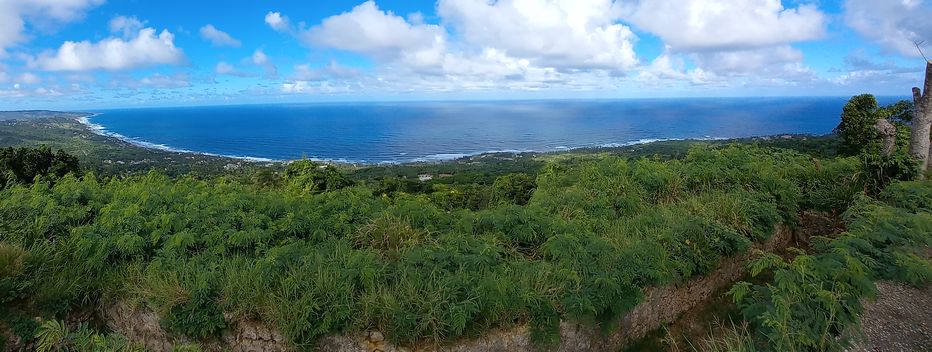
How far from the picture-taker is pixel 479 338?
3914mm

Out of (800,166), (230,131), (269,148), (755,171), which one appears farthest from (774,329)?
(230,131)

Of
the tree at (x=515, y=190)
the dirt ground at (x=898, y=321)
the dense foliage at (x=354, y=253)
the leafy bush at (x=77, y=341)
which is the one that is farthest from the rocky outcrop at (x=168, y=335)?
the tree at (x=515, y=190)

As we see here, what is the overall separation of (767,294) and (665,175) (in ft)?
12.0

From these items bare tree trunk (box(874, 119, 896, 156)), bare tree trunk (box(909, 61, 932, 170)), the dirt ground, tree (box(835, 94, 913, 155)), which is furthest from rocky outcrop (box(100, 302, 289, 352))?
tree (box(835, 94, 913, 155))

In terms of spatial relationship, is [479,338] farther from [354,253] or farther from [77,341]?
[77,341]

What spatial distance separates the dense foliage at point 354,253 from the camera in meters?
3.96

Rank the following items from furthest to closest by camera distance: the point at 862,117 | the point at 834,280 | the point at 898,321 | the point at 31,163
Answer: the point at 862,117 → the point at 31,163 → the point at 898,321 → the point at 834,280

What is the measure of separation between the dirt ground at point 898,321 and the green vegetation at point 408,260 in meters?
0.23

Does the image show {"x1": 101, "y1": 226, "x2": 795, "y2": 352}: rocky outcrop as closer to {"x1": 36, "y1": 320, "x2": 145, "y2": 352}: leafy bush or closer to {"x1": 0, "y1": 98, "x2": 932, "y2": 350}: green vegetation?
{"x1": 0, "y1": 98, "x2": 932, "y2": 350}: green vegetation

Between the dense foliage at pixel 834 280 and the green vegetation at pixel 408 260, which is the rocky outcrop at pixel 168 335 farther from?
the dense foliage at pixel 834 280

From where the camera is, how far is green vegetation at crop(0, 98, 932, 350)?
12.5 ft

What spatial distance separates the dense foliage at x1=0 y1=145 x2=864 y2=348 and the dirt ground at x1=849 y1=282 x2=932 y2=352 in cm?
139

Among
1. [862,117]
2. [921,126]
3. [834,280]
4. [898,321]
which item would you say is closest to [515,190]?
[834,280]

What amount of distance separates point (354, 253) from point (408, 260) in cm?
60
